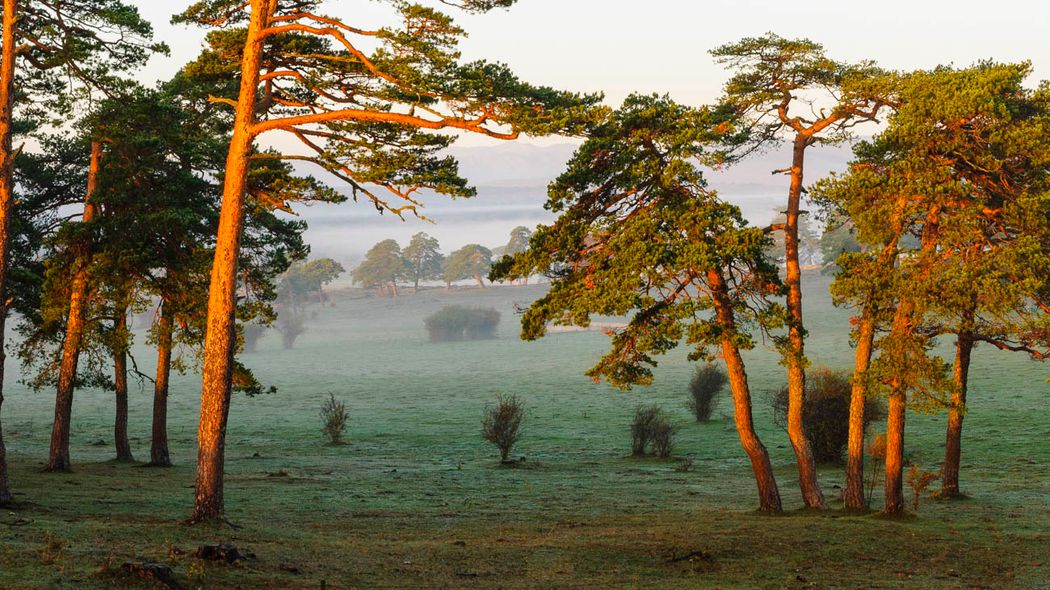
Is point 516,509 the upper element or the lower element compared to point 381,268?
lower

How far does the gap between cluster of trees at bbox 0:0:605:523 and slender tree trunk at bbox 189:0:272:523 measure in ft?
0.11

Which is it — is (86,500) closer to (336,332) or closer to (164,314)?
(164,314)

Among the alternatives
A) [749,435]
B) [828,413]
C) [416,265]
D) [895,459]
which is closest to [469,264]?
[416,265]

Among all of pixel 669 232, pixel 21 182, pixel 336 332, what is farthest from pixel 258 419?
pixel 336 332

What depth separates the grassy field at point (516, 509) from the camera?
1344cm

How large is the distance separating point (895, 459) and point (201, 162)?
23151 mm

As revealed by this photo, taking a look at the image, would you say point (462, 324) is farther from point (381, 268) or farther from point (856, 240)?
point (856, 240)

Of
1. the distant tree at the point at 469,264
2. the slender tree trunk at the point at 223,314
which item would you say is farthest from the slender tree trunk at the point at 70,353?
the distant tree at the point at 469,264

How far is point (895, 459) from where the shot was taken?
75.7 ft

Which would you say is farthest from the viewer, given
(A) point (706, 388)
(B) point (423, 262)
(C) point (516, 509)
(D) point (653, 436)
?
(B) point (423, 262)

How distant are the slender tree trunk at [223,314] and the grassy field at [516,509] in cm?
95

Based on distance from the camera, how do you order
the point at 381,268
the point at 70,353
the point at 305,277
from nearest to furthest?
the point at 70,353 < the point at 305,277 < the point at 381,268

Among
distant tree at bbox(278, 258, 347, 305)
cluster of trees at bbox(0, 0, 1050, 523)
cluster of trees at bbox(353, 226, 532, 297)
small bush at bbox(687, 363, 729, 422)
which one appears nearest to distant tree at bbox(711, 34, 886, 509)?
cluster of trees at bbox(0, 0, 1050, 523)

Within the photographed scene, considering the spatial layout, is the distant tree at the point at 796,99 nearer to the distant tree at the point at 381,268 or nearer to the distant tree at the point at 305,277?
Answer: the distant tree at the point at 305,277
